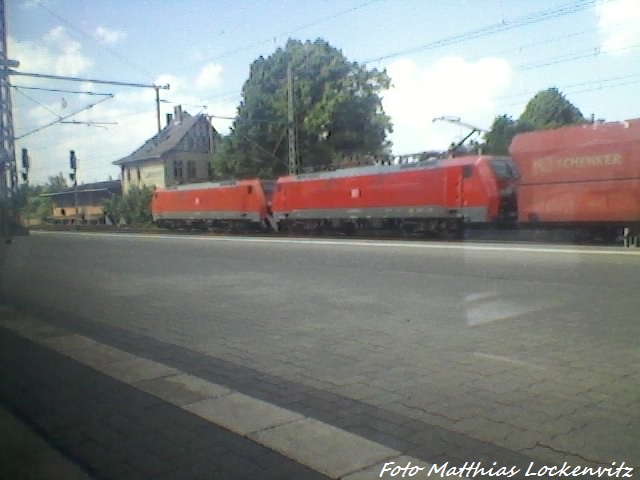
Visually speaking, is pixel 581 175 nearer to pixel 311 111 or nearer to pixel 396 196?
pixel 396 196

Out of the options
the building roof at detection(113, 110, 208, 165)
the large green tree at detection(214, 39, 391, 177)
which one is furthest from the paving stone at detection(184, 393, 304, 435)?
the large green tree at detection(214, 39, 391, 177)

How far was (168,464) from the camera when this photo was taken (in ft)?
11.7

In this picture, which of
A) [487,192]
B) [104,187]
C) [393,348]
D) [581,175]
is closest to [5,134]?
[393,348]

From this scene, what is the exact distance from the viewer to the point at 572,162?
18.0 meters

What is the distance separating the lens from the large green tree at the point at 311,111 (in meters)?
30.5

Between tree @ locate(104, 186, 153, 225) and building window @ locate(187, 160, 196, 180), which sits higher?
building window @ locate(187, 160, 196, 180)

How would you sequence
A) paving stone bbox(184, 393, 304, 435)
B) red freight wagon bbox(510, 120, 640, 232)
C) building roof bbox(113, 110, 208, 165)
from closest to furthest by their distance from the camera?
1. paving stone bbox(184, 393, 304, 435)
2. red freight wagon bbox(510, 120, 640, 232)
3. building roof bbox(113, 110, 208, 165)

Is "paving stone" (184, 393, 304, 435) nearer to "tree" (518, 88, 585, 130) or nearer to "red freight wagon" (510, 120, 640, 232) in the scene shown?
"red freight wagon" (510, 120, 640, 232)

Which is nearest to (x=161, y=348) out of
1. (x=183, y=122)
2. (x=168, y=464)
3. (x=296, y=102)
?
(x=168, y=464)

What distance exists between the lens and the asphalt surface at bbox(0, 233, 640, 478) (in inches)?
152

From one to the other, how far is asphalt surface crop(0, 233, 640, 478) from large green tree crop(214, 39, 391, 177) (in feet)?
61.3

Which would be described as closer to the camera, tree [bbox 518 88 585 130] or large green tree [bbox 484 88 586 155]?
large green tree [bbox 484 88 586 155]

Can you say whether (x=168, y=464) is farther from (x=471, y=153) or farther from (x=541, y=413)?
(x=471, y=153)

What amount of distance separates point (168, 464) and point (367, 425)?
1360 millimetres
